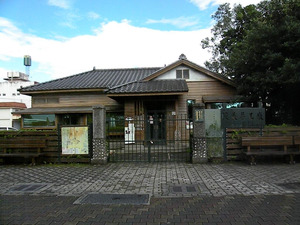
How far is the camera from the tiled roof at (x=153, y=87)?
12.9 meters

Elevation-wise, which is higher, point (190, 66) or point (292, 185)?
point (190, 66)

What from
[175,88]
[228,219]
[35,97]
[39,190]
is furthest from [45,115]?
Result: [228,219]

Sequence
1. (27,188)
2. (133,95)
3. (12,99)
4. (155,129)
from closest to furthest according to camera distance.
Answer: (27,188) < (155,129) < (133,95) < (12,99)

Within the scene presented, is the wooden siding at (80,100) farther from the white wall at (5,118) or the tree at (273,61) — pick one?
the white wall at (5,118)

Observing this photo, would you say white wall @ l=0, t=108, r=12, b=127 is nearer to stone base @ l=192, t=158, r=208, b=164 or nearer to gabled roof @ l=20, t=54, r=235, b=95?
gabled roof @ l=20, t=54, r=235, b=95

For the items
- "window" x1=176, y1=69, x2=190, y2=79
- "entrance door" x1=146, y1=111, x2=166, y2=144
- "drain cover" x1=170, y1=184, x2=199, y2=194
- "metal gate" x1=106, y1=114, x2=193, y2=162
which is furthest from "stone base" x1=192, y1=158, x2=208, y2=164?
"window" x1=176, y1=69, x2=190, y2=79

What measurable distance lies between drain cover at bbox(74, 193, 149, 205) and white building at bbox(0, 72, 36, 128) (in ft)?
77.2

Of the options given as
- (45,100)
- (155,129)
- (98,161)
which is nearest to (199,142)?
(155,129)

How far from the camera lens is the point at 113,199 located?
17.6 ft

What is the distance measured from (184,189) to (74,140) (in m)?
5.13

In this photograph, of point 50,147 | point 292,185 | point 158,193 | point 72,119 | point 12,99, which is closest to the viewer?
point 158,193

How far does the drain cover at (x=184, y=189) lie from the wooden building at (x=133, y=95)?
280 inches

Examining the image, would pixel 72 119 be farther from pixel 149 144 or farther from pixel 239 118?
pixel 239 118

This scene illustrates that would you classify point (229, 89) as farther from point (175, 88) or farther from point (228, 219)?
point (228, 219)
